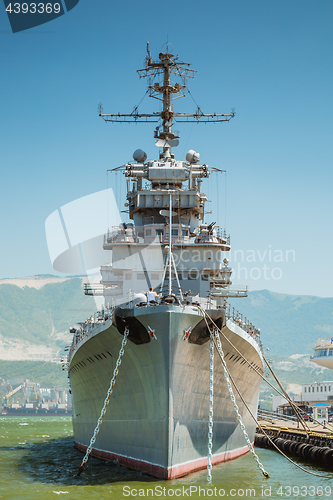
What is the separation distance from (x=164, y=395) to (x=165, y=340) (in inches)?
62.9

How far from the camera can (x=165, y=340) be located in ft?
49.9

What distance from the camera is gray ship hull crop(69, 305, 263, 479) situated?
15.2 meters

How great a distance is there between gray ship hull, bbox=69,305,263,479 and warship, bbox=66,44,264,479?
3cm

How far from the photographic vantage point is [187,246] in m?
22.5

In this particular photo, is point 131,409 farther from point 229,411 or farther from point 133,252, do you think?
point 133,252

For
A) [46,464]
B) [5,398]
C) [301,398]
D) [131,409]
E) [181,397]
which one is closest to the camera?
[181,397]

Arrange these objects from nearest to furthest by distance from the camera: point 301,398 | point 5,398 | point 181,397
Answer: point 181,397 → point 301,398 → point 5,398

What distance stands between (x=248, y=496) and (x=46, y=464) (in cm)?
1016

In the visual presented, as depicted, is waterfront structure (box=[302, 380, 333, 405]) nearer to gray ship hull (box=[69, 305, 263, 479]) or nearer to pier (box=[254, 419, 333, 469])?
pier (box=[254, 419, 333, 469])

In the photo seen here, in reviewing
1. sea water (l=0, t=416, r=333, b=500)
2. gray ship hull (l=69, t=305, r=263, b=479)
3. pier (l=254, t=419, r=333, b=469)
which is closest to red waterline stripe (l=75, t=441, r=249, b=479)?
→ gray ship hull (l=69, t=305, r=263, b=479)

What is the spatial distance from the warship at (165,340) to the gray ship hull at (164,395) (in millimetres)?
→ 33

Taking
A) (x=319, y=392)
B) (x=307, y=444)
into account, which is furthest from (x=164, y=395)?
(x=319, y=392)

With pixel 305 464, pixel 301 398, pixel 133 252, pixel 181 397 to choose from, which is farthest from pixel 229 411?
pixel 301 398

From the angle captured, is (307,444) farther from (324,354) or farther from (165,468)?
(324,354)
